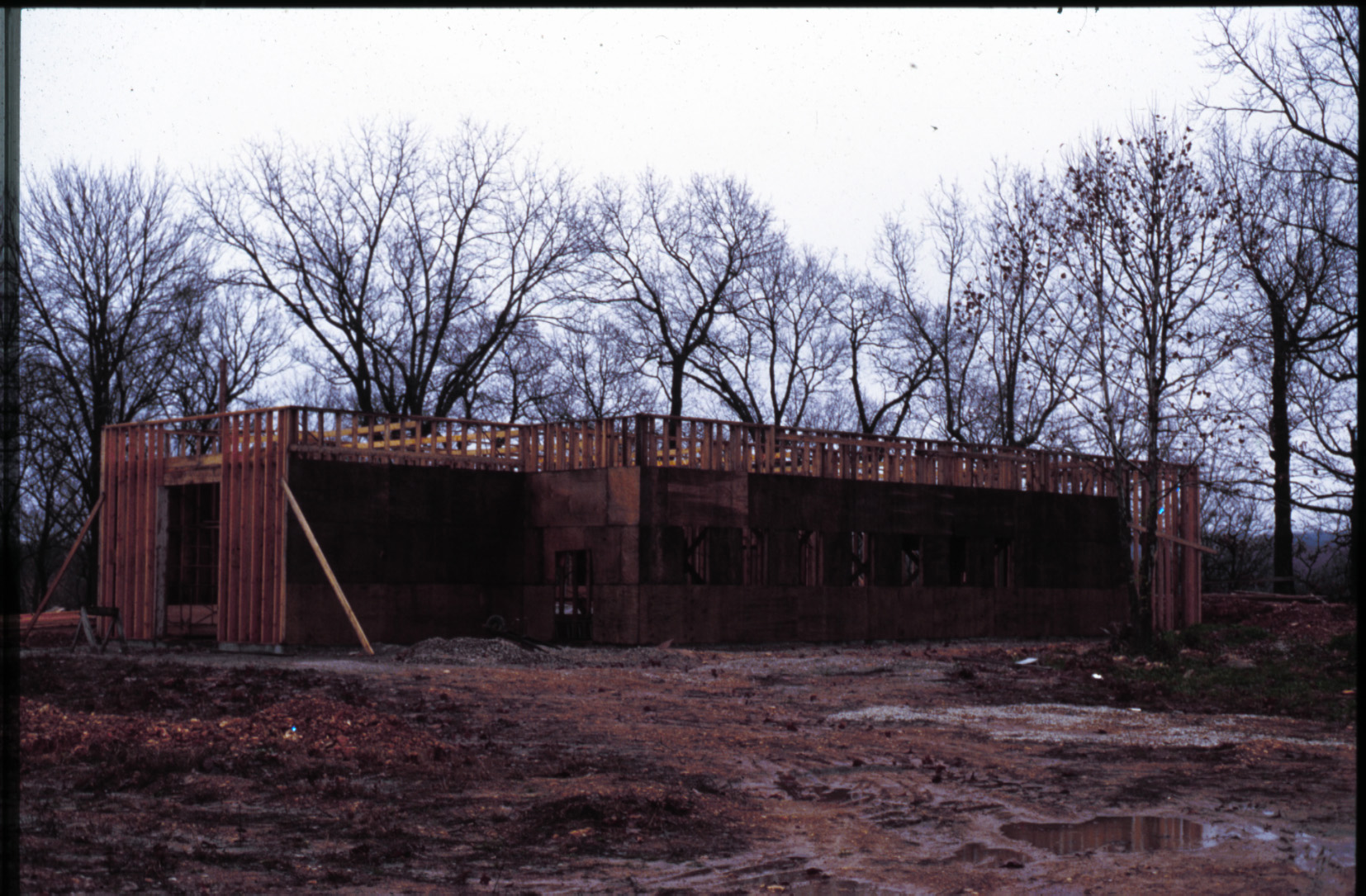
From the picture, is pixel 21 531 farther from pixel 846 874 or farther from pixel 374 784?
pixel 846 874

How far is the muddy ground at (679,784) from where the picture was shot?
21.9ft

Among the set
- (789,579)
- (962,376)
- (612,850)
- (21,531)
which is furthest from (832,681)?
(21,531)

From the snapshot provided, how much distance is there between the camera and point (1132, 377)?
65.3ft

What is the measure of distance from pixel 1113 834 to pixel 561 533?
18.8m

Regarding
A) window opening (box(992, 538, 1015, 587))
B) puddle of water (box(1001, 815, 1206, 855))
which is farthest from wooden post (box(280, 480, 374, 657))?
window opening (box(992, 538, 1015, 587))

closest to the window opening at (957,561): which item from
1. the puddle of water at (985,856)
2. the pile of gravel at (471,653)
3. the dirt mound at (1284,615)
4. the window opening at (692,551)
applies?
the dirt mound at (1284,615)

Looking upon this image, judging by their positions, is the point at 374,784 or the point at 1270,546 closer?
the point at 374,784

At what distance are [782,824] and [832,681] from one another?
9663 mm

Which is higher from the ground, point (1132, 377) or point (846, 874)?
point (1132, 377)

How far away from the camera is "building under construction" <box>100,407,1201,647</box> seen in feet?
75.0

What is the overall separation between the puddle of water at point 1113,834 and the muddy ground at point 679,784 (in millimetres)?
27

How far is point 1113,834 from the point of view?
7668mm

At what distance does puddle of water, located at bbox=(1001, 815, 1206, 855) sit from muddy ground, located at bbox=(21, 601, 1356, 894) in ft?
0.09

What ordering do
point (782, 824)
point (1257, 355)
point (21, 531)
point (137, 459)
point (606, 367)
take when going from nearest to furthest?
1. point (782, 824)
2. point (137, 459)
3. point (1257, 355)
4. point (21, 531)
5. point (606, 367)
